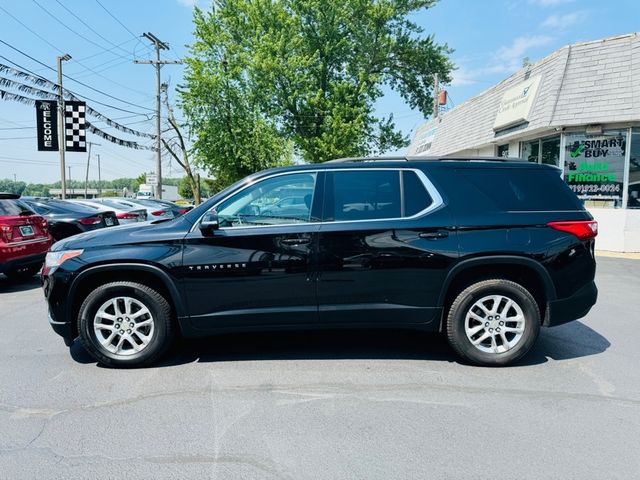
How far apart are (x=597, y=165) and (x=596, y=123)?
1151 millimetres

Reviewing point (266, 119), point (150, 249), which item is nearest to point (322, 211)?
point (150, 249)

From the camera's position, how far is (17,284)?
8258 mm

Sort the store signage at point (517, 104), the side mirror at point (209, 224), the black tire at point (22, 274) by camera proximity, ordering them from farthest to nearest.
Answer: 1. the store signage at point (517, 104)
2. the black tire at point (22, 274)
3. the side mirror at point (209, 224)

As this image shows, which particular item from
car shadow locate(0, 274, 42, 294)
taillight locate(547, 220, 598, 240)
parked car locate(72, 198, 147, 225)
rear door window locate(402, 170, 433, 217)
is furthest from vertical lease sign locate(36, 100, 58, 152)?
taillight locate(547, 220, 598, 240)

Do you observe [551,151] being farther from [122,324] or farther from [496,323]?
[122,324]

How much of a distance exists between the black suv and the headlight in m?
0.01

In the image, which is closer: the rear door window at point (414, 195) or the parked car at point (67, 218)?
the rear door window at point (414, 195)

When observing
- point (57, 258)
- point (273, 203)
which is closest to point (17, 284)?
point (57, 258)

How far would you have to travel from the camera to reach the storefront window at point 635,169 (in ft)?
36.7

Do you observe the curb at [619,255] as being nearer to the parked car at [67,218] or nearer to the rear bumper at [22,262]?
the parked car at [67,218]

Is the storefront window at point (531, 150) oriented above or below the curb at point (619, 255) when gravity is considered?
above

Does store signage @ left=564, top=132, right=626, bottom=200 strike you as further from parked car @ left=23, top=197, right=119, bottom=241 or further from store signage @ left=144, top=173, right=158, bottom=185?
store signage @ left=144, top=173, right=158, bottom=185

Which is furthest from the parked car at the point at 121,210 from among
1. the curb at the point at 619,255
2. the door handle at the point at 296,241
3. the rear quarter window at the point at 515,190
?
the curb at the point at 619,255

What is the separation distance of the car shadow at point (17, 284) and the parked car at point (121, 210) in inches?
133
